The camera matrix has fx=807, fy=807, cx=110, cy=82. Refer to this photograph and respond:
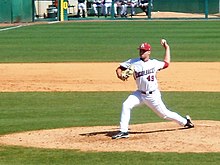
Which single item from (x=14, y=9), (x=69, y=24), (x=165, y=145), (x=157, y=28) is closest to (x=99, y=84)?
(x=165, y=145)

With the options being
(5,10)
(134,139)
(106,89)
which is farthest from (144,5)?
(134,139)

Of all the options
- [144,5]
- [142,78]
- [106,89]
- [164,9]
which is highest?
[142,78]

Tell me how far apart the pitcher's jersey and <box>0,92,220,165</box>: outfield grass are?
1.46 metres

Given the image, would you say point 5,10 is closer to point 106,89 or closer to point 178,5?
point 178,5

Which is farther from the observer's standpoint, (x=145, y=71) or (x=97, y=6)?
(x=97, y=6)

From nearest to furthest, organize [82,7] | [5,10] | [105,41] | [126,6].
Answer: [105,41] → [5,10] → [126,6] → [82,7]

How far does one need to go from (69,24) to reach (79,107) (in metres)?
27.9

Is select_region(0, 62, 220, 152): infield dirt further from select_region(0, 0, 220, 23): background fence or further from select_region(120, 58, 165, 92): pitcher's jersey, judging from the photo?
select_region(0, 0, 220, 23): background fence

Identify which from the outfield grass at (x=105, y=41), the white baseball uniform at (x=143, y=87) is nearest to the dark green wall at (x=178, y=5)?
the outfield grass at (x=105, y=41)

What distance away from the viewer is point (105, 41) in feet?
108

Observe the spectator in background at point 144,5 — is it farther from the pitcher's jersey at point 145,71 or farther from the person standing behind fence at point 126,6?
the pitcher's jersey at point 145,71

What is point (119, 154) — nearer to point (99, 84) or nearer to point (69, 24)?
point (99, 84)

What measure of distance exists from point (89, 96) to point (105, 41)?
49.0 ft

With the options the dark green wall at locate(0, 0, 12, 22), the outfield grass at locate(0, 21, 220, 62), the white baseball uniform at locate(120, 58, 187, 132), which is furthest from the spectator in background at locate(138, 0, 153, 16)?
the white baseball uniform at locate(120, 58, 187, 132)
